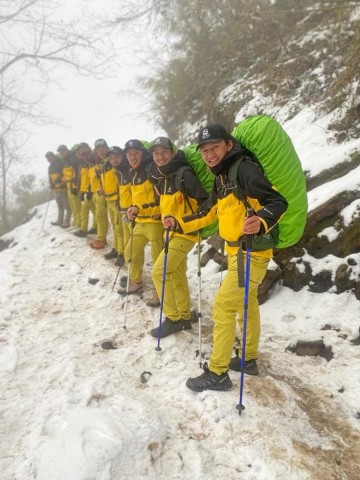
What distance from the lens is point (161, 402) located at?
425 cm

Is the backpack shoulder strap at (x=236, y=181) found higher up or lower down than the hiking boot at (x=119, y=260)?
higher up

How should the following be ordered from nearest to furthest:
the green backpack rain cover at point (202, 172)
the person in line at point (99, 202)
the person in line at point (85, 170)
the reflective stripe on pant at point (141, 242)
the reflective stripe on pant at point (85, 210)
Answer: the green backpack rain cover at point (202, 172) < the reflective stripe on pant at point (141, 242) < the person in line at point (99, 202) < the person in line at point (85, 170) < the reflective stripe on pant at point (85, 210)

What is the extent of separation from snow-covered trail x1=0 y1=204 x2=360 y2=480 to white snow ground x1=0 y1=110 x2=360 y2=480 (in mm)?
14

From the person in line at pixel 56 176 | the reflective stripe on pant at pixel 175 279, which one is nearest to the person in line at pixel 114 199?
the reflective stripe on pant at pixel 175 279

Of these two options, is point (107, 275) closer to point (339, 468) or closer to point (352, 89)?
point (339, 468)

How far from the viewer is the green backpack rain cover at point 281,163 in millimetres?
3875

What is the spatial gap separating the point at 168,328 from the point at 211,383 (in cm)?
163

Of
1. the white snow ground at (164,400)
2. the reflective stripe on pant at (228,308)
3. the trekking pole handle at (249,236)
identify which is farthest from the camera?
the reflective stripe on pant at (228,308)

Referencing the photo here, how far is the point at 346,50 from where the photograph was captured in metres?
9.91

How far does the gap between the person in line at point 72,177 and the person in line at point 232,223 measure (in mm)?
8943

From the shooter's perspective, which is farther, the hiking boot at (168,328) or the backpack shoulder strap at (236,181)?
the hiking boot at (168,328)

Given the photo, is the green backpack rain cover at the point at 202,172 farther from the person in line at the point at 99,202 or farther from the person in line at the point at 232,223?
the person in line at the point at 99,202

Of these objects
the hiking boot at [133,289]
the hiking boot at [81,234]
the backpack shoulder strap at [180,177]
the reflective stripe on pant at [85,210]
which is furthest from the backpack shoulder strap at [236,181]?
the hiking boot at [81,234]

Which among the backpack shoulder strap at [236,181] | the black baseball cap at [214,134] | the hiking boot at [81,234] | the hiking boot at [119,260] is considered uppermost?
the black baseball cap at [214,134]
